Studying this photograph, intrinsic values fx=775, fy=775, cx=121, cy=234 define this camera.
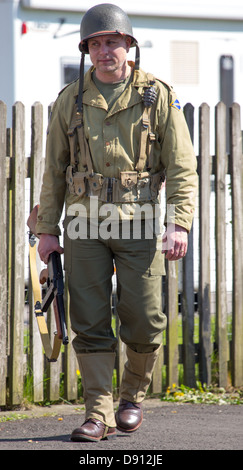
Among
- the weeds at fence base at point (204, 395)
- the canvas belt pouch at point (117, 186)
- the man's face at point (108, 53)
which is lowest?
the weeds at fence base at point (204, 395)

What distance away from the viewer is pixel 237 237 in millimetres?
5695

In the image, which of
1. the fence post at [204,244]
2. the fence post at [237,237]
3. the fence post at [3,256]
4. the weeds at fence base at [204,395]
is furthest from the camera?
the fence post at [237,237]

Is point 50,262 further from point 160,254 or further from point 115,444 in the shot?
point 115,444

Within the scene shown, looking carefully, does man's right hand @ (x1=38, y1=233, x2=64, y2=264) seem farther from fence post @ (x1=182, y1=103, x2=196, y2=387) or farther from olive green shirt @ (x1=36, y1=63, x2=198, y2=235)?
fence post @ (x1=182, y1=103, x2=196, y2=387)

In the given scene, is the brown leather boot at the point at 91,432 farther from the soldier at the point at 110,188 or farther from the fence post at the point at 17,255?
the fence post at the point at 17,255

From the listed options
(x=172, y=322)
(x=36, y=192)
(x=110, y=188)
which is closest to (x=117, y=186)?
(x=110, y=188)

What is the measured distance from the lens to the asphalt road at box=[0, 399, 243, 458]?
402 centimetres

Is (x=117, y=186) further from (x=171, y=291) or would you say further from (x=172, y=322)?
(x=172, y=322)

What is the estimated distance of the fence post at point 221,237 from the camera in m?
5.61

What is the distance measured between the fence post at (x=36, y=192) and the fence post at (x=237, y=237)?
1.43m

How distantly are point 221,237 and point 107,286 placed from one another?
164cm

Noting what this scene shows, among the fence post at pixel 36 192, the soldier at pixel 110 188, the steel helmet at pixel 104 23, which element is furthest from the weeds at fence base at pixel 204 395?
the steel helmet at pixel 104 23

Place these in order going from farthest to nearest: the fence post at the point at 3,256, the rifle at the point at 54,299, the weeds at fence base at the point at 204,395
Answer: the weeds at fence base at the point at 204,395
the fence post at the point at 3,256
the rifle at the point at 54,299

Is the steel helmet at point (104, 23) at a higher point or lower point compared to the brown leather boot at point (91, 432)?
higher
